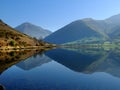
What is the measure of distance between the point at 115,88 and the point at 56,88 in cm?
1397

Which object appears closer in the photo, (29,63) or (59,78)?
(59,78)

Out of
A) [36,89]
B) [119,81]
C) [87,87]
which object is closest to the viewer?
[36,89]

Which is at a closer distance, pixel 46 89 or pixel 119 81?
pixel 46 89

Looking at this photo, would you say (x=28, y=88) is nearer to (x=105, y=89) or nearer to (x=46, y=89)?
(x=46, y=89)

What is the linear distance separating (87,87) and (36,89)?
12.5 m

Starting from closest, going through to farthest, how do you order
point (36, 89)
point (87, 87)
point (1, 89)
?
point (1, 89) < point (36, 89) < point (87, 87)

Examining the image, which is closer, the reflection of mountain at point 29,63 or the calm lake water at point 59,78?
the calm lake water at point 59,78

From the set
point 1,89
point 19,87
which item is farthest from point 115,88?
point 1,89

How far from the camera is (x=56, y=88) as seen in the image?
5966 cm

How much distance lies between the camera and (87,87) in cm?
6172

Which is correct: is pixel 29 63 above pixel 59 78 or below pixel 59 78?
above

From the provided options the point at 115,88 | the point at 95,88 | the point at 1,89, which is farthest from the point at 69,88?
the point at 1,89

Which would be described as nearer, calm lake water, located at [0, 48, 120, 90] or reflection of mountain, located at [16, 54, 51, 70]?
calm lake water, located at [0, 48, 120, 90]

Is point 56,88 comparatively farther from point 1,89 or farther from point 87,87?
point 1,89
